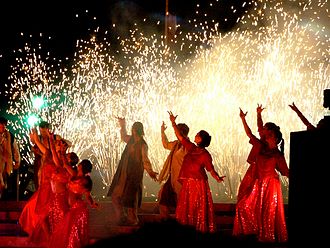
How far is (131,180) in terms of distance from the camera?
10750 millimetres

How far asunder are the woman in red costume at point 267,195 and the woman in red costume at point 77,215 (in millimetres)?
2184

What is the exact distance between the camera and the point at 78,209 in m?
9.40

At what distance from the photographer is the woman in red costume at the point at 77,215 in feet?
30.5

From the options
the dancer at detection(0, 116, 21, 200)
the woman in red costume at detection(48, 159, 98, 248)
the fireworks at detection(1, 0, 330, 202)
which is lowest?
the woman in red costume at detection(48, 159, 98, 248)

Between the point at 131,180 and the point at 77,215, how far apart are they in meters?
1.56

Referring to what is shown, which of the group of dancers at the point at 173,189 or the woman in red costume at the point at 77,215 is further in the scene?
the group of dancers at the point at 173,189

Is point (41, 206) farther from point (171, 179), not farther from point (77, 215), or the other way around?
point (171, 179)

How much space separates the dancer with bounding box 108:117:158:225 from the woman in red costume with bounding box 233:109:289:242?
5.82ft

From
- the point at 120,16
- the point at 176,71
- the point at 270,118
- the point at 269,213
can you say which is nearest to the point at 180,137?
the point at 269,213

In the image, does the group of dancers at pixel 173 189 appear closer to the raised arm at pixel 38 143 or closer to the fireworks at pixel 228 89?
the raised arm at pixel 38 143

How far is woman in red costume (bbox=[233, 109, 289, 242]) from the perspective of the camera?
9453 mm

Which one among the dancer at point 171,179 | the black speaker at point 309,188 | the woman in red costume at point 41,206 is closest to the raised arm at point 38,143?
the woman in red costume at point 41,206

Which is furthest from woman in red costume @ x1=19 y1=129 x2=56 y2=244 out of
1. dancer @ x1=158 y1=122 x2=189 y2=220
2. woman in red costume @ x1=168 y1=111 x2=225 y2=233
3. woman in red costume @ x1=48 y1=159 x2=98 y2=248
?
woman in red costume @ x1=168 y1=111 x2=225 y2=233

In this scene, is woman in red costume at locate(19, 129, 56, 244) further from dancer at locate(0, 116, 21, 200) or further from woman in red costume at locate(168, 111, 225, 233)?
dancer at locate(0, 116, 21, 200)
